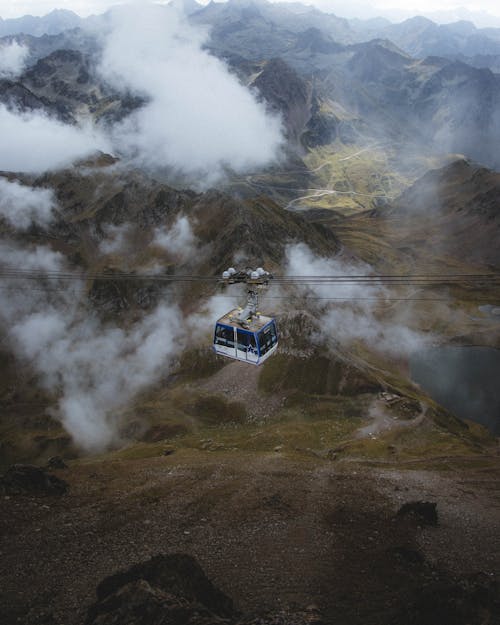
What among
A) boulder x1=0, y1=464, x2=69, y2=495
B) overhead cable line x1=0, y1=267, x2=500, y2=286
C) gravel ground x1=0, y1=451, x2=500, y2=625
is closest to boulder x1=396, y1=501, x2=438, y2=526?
gravel ground x1=0, y1=451, x2=500, y2=625

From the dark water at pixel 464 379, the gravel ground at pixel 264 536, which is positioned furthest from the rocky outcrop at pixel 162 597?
the dark water at pixel 464 379

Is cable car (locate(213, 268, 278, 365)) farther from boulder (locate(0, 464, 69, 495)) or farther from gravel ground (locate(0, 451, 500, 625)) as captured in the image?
boulder (locate(0, 464, 69, 495))

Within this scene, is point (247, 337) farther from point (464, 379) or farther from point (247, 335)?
point (464, 379)

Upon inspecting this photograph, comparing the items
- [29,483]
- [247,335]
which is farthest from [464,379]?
[29,483]

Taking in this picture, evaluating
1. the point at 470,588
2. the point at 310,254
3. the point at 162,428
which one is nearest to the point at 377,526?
the point at 470,588

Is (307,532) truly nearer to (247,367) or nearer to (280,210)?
(247,367)

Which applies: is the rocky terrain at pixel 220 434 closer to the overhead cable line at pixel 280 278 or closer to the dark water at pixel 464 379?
the overhead cable line at pixel 280 278
